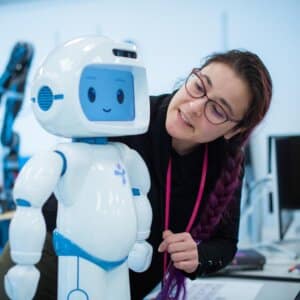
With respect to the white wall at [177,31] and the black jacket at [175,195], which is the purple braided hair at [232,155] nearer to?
the black jacket at [175,195]

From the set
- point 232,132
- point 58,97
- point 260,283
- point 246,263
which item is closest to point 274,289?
point 260,283

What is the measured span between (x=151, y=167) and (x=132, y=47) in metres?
0.32

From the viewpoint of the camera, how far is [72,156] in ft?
2.37

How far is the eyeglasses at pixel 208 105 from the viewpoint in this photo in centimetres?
90

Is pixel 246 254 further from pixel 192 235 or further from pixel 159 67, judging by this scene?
pixel 159 67

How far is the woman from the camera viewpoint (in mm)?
903

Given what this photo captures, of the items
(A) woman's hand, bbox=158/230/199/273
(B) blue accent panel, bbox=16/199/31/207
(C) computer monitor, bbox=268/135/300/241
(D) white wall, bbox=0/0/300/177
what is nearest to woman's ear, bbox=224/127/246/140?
(A) woman's hand, bbox=158/230/199/273

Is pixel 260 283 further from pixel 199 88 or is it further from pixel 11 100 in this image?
pixel 11 100

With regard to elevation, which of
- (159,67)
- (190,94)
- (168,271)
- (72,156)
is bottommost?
(168,271)

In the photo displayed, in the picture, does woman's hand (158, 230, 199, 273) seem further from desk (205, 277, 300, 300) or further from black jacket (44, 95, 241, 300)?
desk (205, 277, 300, 300)

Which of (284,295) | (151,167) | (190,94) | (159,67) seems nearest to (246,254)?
(284,295)

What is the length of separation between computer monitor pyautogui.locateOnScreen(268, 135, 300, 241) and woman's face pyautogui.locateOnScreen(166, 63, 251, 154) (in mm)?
764

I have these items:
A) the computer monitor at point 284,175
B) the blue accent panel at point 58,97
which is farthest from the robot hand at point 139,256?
the computer monitor at point 284,175

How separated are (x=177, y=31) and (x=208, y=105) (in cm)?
217
